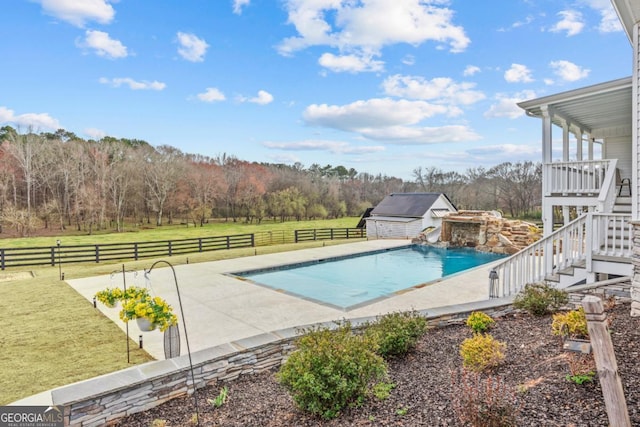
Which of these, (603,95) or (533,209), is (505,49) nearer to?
(603,95)

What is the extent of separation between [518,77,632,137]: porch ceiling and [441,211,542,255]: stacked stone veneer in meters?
8.67

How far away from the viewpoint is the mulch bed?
100 inches

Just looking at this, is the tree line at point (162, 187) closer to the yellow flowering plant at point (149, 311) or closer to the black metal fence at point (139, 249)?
the black metal fence at point (139, 249)

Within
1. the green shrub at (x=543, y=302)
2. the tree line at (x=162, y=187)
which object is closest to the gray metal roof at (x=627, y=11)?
the green shrub at (x=543, y=302)

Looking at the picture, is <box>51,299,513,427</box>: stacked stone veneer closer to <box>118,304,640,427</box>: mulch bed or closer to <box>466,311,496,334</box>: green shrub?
<box>118,304,640,427</box>: mulch bed

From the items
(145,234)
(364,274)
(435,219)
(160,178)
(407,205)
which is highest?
(160,178)

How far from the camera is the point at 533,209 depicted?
31688mm

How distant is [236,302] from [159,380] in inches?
186

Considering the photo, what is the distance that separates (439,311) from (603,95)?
220 inches

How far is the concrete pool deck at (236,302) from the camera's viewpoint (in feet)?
20.5

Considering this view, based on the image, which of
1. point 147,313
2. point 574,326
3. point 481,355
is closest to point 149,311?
point 147,313

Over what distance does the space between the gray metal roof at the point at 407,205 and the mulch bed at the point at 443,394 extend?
18.1 meters

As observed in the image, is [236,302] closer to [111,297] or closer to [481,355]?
[111,297]

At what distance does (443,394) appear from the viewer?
9.99ft
